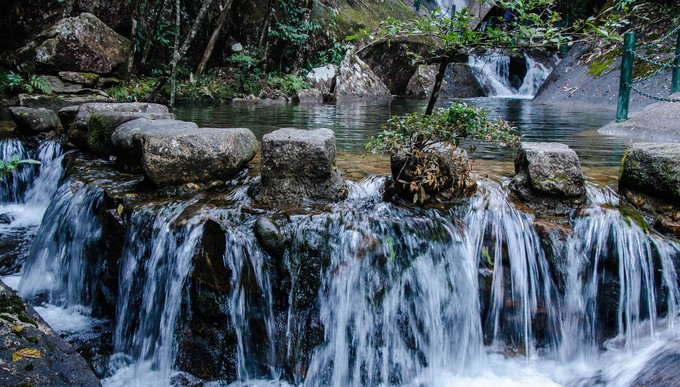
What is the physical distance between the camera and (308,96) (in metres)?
15.8

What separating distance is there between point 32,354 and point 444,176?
3028mm

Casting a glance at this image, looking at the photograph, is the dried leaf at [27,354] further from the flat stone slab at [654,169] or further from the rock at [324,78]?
the rock at [324,78]

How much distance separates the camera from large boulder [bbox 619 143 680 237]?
3.54m

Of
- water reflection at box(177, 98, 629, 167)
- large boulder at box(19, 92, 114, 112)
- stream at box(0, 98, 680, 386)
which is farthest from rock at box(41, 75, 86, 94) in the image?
stream at box(0, 98, 680, 386)

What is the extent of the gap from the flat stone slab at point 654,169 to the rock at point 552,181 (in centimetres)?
44

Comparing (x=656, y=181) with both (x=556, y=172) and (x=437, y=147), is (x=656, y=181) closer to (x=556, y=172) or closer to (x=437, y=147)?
(x=556, y=172)

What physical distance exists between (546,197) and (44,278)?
4786 mm

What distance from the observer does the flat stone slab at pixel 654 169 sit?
3.54 m

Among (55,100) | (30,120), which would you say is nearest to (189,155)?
(30,120)

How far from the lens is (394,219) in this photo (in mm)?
3629

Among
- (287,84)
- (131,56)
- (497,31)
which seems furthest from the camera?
(287,84)

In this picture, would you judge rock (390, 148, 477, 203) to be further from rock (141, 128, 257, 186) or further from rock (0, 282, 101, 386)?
rock (0, 282, 101, 386)

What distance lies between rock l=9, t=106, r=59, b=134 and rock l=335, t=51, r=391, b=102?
34.3 feet

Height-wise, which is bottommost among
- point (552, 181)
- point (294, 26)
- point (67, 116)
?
point (552, 181)
